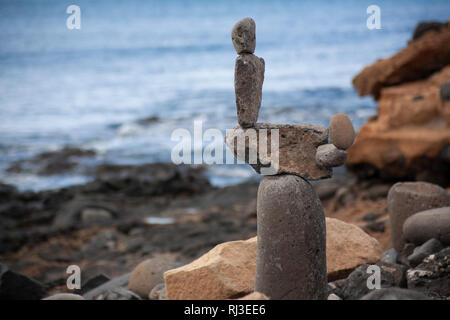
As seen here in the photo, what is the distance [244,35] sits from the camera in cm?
327

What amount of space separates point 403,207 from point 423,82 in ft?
14.5

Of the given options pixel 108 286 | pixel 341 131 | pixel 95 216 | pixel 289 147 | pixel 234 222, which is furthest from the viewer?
pixel 95 216

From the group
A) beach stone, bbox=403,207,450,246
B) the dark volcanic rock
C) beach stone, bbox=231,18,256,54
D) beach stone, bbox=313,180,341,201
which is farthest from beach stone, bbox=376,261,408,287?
the dark volcanic rock

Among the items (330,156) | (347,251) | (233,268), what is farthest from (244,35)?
(347,251)

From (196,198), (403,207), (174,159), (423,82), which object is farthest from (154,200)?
(403,207)

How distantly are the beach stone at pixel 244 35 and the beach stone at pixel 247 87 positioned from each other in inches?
2.3

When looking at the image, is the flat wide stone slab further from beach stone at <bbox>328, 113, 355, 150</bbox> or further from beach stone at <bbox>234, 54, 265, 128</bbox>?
beach stone at <bbox>328, 113, 355, 150</bbox>

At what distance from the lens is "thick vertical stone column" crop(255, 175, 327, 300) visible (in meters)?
3.38

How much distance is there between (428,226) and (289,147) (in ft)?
6.31

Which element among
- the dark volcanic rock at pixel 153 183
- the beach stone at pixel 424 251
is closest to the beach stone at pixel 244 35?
the beach stone at pixel 424 251

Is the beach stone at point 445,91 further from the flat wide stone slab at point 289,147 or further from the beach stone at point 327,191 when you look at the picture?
the flat wide stone slab at point 289,147

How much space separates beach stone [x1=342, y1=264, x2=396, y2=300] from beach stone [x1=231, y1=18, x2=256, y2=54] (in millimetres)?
1922

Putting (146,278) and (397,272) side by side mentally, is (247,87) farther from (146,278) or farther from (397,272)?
(146,278)

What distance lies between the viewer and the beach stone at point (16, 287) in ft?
17.5
